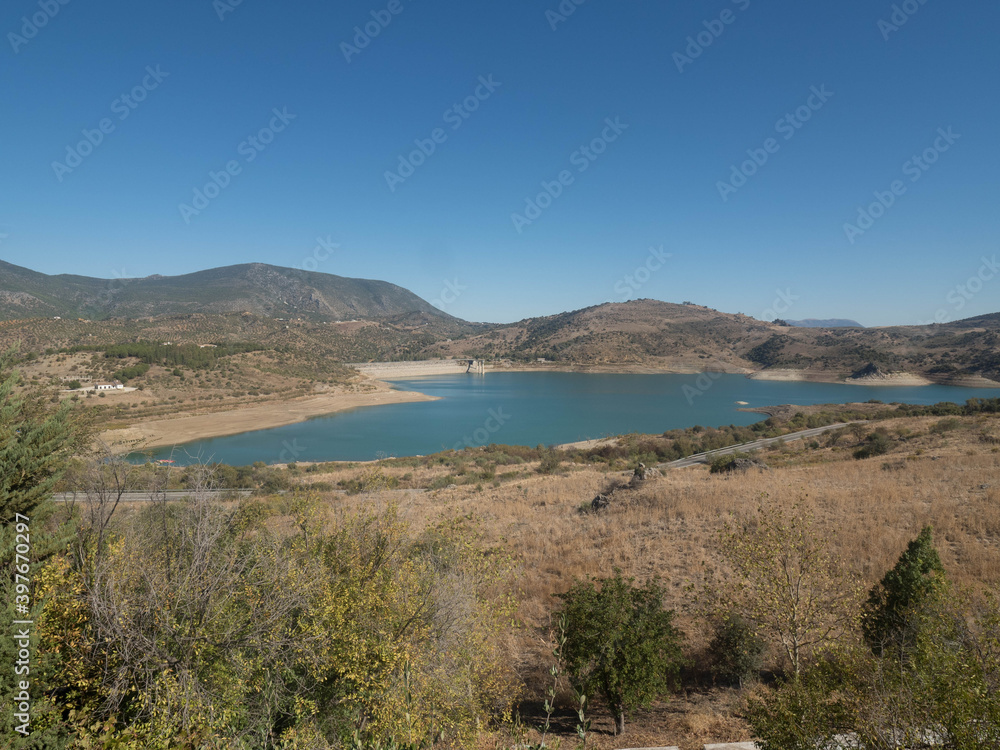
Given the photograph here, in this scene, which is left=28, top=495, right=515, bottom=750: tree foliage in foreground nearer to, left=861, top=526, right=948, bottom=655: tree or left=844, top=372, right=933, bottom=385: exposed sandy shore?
left=861, top=526, right=948, bottom=655: tree

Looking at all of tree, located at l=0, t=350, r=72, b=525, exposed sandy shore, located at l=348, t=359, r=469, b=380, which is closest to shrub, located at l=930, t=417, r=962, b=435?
Result: tree, located at l=0, t=350, r=72, b=525

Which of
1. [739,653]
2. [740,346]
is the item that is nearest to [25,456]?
[739,653]

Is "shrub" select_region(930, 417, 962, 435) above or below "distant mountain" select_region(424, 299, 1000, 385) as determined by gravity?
below

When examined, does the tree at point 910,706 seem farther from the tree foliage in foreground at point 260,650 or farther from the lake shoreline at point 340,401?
the lake shoreline at point 340,401

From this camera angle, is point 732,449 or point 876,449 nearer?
point 876,449

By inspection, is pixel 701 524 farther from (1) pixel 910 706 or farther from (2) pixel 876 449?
(2) pixel 876 449

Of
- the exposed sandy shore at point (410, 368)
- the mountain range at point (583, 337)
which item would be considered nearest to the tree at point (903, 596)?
the mountain range at point (583, 337)
